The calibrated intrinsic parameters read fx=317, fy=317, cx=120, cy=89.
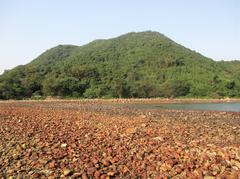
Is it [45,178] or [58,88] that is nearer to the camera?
[45,178]

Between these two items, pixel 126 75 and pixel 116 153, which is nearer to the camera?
pixel 116 153

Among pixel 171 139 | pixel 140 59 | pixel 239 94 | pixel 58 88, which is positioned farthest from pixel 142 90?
pixel 171 139

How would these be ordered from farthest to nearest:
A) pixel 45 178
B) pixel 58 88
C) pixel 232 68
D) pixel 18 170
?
pixel 232 68
pixel 58 88
pixel 18 170
pixel 45 178

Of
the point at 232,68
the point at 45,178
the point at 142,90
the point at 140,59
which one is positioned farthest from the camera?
the point at 232,68

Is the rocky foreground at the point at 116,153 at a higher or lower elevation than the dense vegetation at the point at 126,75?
lower

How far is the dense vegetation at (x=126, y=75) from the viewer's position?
237 feet

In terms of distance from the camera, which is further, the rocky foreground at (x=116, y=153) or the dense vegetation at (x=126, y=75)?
the dense vegetation at (x=126, y=75)

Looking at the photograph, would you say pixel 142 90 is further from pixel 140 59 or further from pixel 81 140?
pixel 81 140

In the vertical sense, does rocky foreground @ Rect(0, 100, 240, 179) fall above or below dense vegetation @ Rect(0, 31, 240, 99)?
below

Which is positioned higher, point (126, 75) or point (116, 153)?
point (126, 75)

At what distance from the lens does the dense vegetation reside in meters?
72.1

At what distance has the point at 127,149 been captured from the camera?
870 centimetres

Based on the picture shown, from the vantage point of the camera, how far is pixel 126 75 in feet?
327

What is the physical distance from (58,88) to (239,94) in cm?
4719
